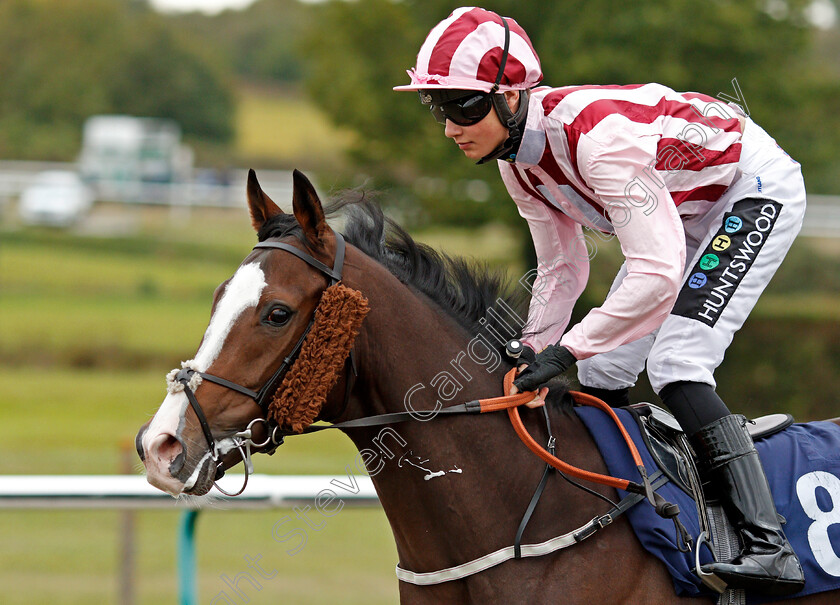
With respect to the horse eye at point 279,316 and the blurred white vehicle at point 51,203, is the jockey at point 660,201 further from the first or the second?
the blurred white vehicle at point 51,203

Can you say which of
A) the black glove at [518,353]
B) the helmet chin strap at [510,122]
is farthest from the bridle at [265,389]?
the helmet chin strap at [510,122]

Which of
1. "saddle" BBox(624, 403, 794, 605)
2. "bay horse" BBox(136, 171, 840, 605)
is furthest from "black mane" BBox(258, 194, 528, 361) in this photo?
"saddle" BBox(624, 403, 794, 605)

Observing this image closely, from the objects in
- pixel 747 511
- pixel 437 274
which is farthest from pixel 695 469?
pixel 437 274

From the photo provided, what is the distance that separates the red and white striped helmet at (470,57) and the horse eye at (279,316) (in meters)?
0.67

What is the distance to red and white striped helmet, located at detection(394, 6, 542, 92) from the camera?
2533 mm

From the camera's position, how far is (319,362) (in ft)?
7.59

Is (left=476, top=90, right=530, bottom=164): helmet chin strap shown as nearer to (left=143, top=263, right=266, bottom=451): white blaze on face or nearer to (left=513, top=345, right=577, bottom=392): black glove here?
(left=513, top=345, right=577, bottom=392): black glove

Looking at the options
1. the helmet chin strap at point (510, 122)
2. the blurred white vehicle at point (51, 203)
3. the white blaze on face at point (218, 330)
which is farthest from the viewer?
the blurred white vehicle at point (51, 203)

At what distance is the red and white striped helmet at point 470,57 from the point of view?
2.53 m

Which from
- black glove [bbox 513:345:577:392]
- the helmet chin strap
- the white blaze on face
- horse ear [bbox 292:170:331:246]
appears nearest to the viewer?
the white blaze on face

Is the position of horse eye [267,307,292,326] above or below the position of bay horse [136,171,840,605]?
above

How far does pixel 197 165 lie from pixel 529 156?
3258 centimetres

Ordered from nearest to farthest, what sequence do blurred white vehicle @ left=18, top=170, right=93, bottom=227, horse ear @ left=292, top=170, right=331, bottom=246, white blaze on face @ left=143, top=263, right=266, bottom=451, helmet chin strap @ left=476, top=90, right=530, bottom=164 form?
white blaze on face @ left=143, top=263, right=266, bottom=451 → horse ear @ left=292, top=170, right=331, bottom=246 → helmet chin strap @ left=476, top=90, right=530, bottom=164 → blurred white vehicle @ left=18, top=170, right=93, bottom=227

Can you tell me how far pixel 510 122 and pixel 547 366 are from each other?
26.0 inches
